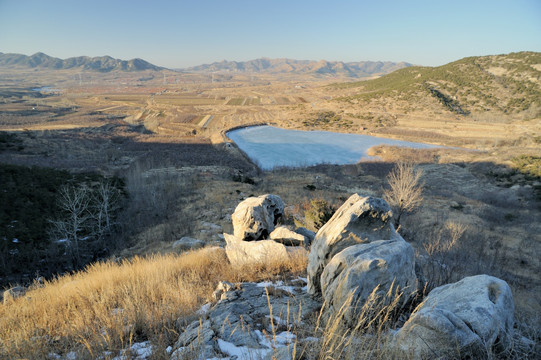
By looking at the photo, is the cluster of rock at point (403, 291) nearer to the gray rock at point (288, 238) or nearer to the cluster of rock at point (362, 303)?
the cluster of rock at point (362, 303)

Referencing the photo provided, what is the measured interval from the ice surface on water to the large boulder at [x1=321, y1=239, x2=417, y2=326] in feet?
160

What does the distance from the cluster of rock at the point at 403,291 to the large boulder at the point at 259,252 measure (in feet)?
5.99

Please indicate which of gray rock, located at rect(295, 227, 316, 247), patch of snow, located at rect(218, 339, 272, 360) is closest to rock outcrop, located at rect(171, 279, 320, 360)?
patch of snow, located at rect(218, 339, 272, 360)

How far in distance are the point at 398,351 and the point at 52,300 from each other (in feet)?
22.3

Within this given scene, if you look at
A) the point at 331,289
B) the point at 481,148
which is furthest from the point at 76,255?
the point at 481,148

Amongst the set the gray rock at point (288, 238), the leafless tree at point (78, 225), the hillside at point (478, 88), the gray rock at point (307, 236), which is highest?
the hillside at point (478, 88)

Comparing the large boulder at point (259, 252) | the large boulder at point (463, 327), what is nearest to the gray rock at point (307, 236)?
the large boulder at point (259, 252)

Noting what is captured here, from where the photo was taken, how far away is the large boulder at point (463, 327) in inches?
121

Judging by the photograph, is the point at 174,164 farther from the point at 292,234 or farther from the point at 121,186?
the point at 292,234

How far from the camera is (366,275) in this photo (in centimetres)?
411

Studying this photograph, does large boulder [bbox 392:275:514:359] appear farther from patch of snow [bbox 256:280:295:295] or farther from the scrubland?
patch of snow [bbox 256:280:295:295]

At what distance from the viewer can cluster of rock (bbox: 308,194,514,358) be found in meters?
3.13

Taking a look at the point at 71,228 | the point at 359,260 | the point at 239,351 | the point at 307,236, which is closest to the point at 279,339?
the point at 239,351

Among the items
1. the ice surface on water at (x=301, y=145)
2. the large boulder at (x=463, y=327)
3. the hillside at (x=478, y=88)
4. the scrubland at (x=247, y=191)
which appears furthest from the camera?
the hillside at (x=478, y=88)
